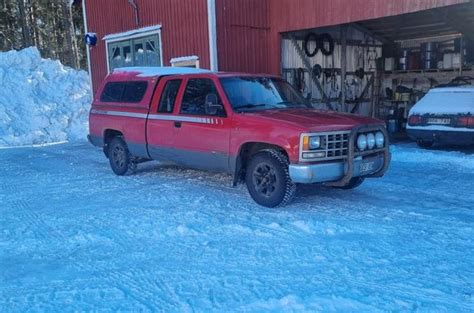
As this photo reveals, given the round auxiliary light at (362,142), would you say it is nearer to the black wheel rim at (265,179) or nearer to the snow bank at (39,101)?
the black wheel rim at (265,179)

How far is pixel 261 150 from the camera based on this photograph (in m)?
6.32

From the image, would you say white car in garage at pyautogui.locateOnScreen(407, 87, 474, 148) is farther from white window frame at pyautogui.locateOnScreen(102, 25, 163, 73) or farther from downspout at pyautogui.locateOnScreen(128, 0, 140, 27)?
downspout at pyautogui.locateOnScreen(128, 0, 140, 27)

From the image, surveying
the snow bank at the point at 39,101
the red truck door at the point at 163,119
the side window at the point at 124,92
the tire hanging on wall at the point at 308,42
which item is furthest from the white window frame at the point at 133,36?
the red truck door at the point at 163,119

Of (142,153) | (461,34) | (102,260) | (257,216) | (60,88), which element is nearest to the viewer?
(102,260)

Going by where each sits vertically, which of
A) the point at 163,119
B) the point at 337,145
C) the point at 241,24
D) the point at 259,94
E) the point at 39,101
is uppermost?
the point at 241,24

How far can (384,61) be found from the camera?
17328mm

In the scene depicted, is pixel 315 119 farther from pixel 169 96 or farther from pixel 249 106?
pixel 169 96

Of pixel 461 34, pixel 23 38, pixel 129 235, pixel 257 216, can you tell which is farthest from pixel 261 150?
pixel 23 38

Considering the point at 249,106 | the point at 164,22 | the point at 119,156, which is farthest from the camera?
the point at 164,22

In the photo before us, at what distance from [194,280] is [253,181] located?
8.32 ft

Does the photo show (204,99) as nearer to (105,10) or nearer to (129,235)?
(129,235)

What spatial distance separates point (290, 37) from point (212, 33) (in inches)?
110

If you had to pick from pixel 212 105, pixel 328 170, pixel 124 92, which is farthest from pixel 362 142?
pixel 124 92

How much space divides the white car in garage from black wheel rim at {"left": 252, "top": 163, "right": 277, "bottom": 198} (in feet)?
20.4
